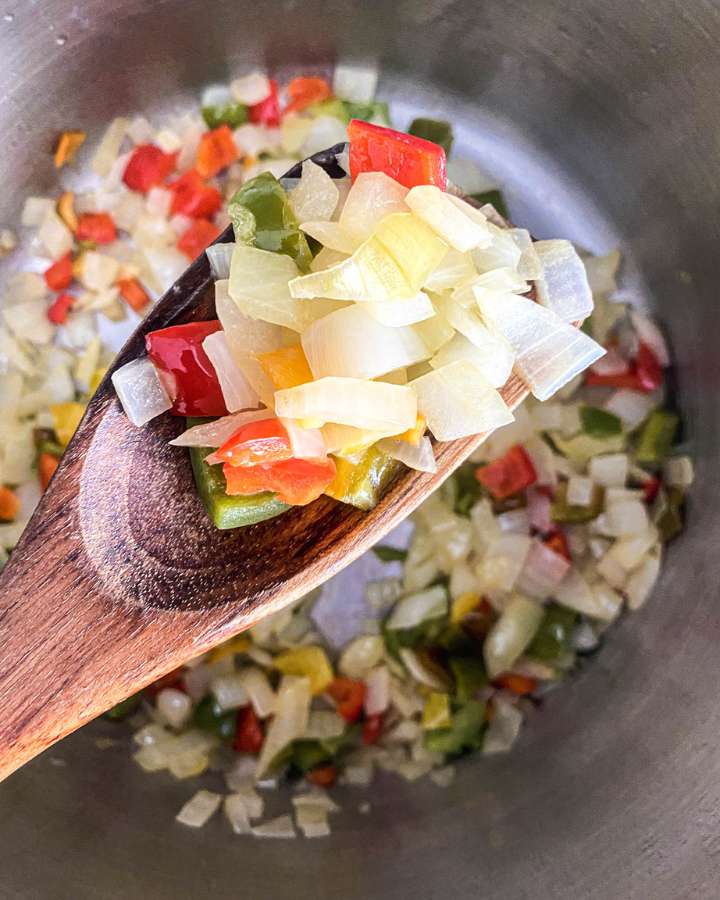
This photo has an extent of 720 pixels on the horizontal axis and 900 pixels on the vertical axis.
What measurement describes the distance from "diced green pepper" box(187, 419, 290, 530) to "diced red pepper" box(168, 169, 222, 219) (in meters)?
0.81

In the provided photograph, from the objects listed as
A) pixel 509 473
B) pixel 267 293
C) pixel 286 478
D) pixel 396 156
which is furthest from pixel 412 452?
pixel 509 473

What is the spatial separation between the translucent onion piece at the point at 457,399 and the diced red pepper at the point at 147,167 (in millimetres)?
1019

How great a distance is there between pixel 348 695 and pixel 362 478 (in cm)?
76

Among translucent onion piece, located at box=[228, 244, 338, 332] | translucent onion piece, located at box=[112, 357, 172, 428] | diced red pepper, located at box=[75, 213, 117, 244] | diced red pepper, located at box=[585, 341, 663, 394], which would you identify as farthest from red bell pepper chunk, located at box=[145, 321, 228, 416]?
diced red pepper, located at box=[585, 341, 663, 394]

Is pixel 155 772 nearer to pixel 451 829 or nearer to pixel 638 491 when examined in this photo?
pixel 451 829

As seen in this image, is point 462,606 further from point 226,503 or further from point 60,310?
point 60,310

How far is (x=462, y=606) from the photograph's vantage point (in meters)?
1.67

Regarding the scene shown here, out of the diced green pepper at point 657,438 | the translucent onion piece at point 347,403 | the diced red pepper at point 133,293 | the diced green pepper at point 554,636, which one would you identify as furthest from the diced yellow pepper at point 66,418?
the diced green pepper at point 657,438

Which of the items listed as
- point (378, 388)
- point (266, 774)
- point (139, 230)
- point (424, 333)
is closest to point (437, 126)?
point (139, 230)

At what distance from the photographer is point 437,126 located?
66.5 inches

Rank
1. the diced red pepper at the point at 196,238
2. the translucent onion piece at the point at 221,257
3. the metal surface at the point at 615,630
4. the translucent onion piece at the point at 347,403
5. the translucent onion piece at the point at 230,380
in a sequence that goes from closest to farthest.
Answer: the translucent onion piece at the point at 347,403
the translucent onion piece at the point at 230,380
the translucent onion piece at the point at 221,257
the metal surface at the point at 615,630
the diced red pepper at the point at 196,238

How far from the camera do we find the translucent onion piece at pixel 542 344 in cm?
109

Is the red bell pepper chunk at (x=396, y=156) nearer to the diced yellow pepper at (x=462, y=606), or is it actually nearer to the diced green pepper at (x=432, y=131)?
the diced green pepper at (x=432, y=131)

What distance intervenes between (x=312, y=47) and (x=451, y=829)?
5.42ft
